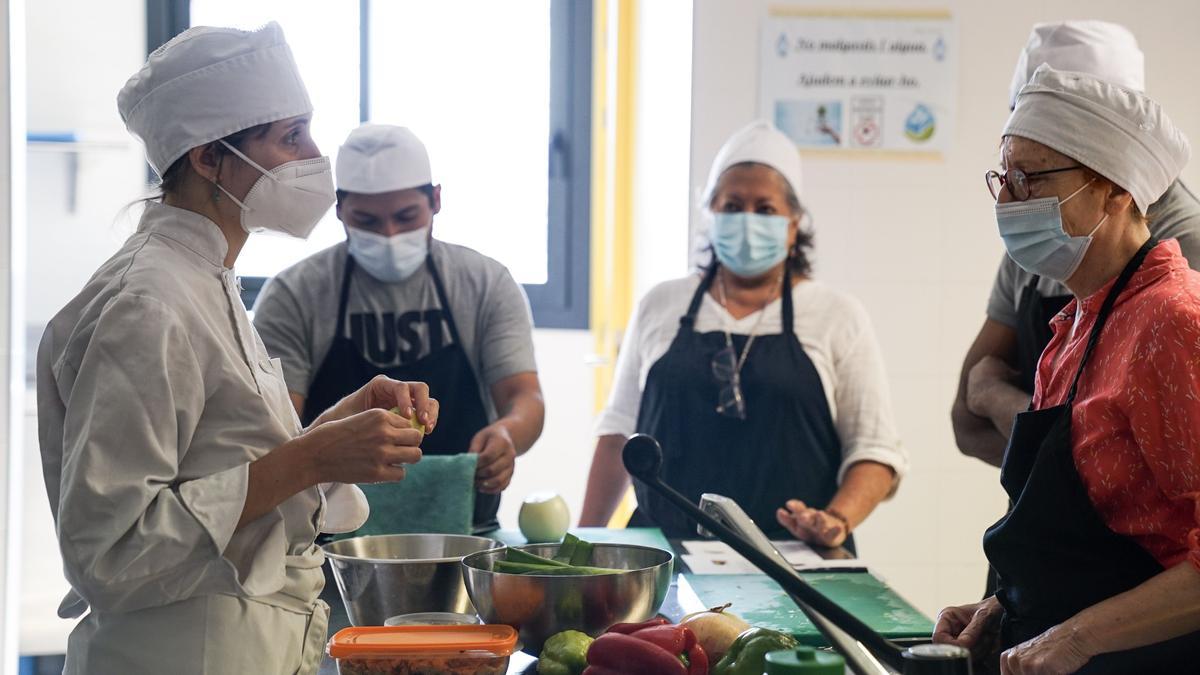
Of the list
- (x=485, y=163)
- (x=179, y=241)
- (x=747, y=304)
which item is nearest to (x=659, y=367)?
(x=747, y=304)

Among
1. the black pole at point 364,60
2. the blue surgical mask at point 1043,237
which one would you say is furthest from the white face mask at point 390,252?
the black pole at point 364,60

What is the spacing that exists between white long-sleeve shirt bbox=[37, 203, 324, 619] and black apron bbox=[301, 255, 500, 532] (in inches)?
44.1

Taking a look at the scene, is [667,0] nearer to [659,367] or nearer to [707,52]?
[707,52]

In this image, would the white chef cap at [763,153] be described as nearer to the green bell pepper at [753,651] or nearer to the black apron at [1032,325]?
→ the black apron at [1032,325]

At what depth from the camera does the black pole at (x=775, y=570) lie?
107 centimetres

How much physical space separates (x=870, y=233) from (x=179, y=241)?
2.54 meters

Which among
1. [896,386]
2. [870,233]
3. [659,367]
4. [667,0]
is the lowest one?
[896,386]

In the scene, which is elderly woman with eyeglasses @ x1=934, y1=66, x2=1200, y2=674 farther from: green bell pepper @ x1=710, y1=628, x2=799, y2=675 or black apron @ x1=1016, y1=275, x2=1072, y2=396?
black apron @ x1=1016, y1=275, x2=1072, y2=396

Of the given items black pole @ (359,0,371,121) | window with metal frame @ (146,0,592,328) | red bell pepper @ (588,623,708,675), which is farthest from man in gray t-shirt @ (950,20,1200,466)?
black pole @ (359,0,371,121)

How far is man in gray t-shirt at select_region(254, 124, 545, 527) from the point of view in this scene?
2.61m

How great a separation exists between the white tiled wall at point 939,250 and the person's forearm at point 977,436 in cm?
129

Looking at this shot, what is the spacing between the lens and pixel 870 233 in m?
3.63

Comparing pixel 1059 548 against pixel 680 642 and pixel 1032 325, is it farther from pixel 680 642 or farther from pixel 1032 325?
pixel 1032 325

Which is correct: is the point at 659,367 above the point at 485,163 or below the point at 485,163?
below
